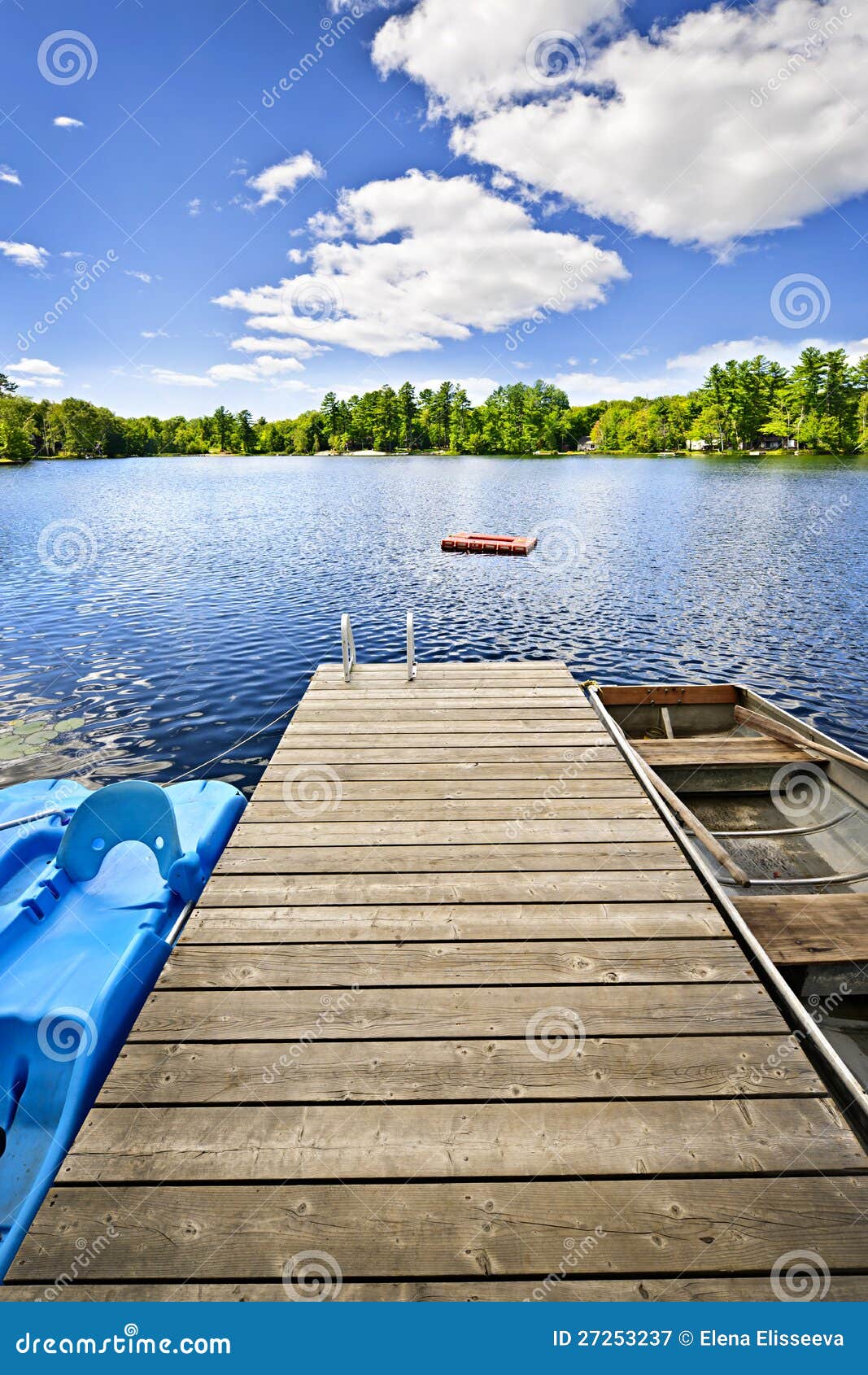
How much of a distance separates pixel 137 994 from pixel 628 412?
147176 mm

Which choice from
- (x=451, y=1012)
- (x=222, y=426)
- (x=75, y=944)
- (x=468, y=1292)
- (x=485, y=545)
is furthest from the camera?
(x=222, y=426)

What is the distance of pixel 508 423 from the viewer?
113 m

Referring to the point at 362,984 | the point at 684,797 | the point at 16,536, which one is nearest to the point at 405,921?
the point at 362,984

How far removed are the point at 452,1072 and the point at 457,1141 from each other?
295 millimetres

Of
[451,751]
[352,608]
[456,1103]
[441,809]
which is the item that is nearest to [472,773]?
[451,751]

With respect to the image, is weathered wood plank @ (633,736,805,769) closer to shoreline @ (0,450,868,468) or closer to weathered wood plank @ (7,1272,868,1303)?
weathered wood plank @ (7,1272,868,1303)

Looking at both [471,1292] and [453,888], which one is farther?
[453,888]

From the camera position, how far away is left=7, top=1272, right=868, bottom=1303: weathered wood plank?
1907mm

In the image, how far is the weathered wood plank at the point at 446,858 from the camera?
4.05m

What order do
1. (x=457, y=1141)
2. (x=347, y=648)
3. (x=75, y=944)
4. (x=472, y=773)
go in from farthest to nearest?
(x=347, y=648) < (x=472, y=773) < (x=75, y=944) < (x=457, y=1141)

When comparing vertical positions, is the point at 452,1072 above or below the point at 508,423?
below

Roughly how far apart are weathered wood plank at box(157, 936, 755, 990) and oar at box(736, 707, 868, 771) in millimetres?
4013

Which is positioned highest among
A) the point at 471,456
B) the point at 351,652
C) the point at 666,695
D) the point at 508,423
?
the point at 508,423

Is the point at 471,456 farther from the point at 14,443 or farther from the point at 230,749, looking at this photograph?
the point at 230,749
